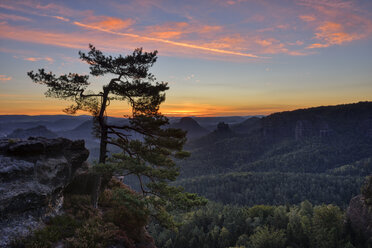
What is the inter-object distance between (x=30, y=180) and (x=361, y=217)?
239 feet

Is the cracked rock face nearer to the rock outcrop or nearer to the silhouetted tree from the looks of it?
the silhouetted tree

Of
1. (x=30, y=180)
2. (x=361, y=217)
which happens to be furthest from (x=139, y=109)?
(x=361, y=217)

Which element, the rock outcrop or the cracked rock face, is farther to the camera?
the rock outcrop

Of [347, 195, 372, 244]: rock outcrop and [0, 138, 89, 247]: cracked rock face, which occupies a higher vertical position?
[0, 138, 89, 247]: cracked rock face

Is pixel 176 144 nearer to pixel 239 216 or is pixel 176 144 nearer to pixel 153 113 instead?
pixel 153 113

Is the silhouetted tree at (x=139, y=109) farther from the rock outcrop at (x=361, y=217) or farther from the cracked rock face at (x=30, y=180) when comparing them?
the rock outcrop at (x=361, y=217)

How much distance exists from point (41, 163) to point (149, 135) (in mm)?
7008

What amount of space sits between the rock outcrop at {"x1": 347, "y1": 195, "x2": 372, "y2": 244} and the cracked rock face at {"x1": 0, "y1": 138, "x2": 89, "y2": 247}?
225 ft

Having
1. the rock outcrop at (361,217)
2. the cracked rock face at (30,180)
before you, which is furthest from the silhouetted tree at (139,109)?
the rock outcrop at (361,217)

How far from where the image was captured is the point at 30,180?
510 inches

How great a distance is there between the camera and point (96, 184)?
16422 mm

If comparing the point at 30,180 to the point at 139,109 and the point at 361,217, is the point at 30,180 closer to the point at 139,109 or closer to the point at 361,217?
the point at 139,109

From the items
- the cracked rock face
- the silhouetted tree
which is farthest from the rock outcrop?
Answer: the cracked rock face

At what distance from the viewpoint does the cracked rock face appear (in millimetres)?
11523
